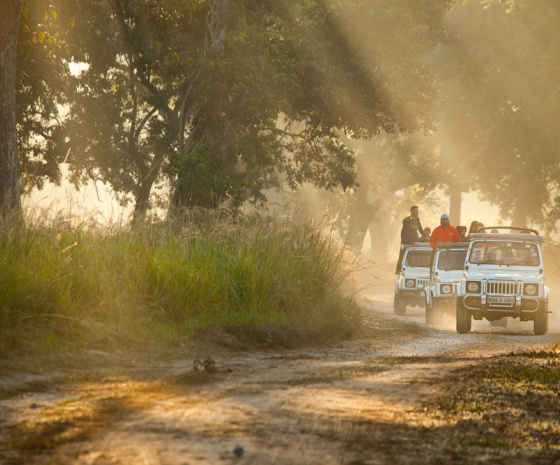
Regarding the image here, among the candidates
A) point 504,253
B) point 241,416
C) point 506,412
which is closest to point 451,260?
point 504,253

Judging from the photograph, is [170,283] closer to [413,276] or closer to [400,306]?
[413,276]

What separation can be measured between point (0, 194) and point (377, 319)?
277 inches

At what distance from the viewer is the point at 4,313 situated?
8.59 metres

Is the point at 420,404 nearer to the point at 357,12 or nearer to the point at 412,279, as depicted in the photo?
the point at 412,279

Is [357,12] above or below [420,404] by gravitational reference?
above

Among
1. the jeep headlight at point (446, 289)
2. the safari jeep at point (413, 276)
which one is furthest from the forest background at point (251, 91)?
the jeep headlight at point (446, 289)

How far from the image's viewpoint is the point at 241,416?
18.4 feet

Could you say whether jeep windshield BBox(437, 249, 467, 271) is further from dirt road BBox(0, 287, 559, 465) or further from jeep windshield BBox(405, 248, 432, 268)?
dirt road BBox(0, 287, 559, 465)

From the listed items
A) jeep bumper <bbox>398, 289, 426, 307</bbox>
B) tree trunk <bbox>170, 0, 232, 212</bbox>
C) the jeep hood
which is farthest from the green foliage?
the jeep hood

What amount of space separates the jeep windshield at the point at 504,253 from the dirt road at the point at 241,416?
7461 mm

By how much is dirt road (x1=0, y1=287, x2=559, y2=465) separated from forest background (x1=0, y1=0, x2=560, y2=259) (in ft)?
15.7

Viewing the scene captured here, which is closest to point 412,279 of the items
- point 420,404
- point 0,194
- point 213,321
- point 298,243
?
point 298,243

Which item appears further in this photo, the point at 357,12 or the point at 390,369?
the point at 357,12

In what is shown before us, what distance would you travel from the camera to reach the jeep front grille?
15406 millimetres
